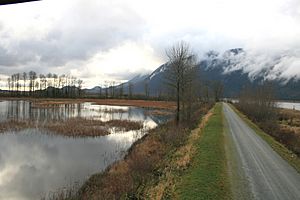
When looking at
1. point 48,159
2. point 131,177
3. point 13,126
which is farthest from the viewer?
point 13,126

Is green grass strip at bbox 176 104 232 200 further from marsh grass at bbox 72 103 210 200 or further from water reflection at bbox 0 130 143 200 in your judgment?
water reflection at bbox 0 130 143 200

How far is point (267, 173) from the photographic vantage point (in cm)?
1443

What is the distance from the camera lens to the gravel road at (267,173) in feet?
37.7

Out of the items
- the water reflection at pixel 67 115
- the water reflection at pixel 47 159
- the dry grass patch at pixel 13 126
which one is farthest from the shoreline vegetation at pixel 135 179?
the water reflection at pixel 67 115

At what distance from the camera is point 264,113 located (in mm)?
47719

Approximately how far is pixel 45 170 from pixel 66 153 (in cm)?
463

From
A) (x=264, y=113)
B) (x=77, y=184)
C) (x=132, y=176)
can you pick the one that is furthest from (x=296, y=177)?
(x=264, y=113)

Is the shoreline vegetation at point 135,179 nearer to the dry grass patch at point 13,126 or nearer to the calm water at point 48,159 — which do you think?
the calm water at point 48,159

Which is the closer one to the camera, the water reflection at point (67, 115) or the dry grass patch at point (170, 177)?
the dry grass patch at point (170, 177)

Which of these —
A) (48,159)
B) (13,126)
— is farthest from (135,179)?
(13,126)

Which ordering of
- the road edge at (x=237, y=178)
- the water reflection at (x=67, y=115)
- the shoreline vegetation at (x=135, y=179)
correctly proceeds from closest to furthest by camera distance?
the road edge at (x=237, y=178), the shoreline vegetation at (x=135, y=179), the water reflection at (x=67, y=115)

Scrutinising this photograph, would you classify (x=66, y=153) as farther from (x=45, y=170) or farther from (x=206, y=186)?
(x=206, y=186)

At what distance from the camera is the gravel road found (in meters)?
11.5

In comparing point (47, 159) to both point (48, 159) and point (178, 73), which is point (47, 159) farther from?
point (178, 73)
